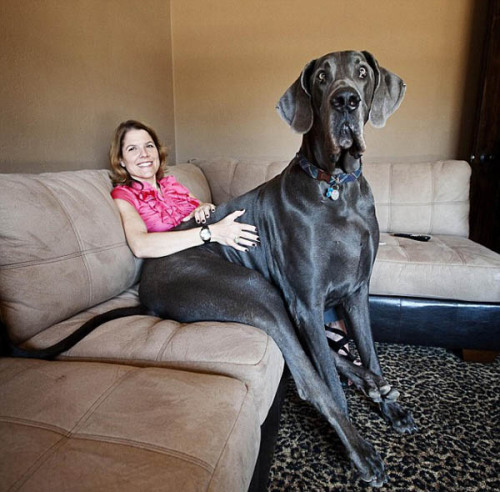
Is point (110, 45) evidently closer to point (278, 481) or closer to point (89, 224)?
point (89, 224)

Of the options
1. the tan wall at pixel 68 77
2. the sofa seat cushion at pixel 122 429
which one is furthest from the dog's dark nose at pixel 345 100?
the tan wall at pixel 68 77

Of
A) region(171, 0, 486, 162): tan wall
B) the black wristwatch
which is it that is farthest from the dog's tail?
region(171, 0, 486, 162): tan wall

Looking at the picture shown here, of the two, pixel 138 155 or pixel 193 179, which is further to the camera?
pixel 193 179

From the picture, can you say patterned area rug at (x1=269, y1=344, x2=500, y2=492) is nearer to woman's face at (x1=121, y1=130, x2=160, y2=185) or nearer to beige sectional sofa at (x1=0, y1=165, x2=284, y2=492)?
beige sectional sofa at (x1=0, y1=165, x2=284, y2=492)

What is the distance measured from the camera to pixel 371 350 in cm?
146

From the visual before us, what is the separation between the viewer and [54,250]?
3.93 feet

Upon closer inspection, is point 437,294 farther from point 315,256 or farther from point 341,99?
point 341,99

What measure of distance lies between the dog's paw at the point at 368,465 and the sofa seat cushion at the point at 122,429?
0.44 m

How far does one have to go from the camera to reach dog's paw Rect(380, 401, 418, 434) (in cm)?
136

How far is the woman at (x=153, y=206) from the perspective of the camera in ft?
4.84

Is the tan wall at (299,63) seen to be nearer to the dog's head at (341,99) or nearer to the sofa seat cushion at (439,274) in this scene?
the sofa seat cushion at (439,274)

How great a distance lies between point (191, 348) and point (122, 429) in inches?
13.8

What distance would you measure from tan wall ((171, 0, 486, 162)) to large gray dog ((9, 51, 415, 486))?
6.98ft

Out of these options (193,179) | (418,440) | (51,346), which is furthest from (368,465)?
(193,179)
